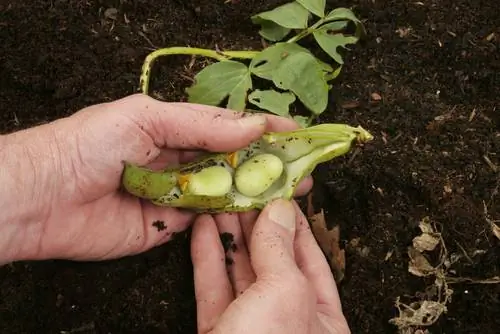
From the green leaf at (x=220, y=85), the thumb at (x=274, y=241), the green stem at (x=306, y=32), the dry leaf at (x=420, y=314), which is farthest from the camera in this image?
the green stem at (x=306, y=32)

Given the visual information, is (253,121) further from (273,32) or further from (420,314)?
(420,314)

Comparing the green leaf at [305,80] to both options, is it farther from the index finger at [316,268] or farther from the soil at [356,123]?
the index finger at [316,268]

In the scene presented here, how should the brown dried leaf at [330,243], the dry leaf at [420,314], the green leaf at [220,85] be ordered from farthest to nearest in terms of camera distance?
the green leaf at [220,85] < the brown dried leaf at [330,243] < the dry leaf at [420,314]

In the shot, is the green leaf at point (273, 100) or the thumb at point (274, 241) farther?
the green leaf at point (273, 100)

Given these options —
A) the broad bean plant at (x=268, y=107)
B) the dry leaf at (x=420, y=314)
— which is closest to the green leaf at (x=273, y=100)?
the broad bean plant at (x=268, y=107)

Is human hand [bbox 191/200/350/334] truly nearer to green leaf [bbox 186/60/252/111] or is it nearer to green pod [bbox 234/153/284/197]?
green pod [bbox 234/153/284/197]

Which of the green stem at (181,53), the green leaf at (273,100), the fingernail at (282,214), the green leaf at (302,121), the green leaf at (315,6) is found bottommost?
the fingernail at (282,214)

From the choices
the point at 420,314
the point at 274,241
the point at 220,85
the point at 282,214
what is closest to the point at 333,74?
the point at 220,85
